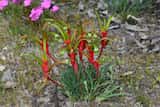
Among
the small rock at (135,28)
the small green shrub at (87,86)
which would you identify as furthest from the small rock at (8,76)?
the small rock at (135,28)

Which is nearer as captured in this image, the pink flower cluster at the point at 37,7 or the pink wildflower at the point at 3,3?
the pink flower cluster at the point at 37,7

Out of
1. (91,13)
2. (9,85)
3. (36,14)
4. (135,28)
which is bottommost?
(9,85)

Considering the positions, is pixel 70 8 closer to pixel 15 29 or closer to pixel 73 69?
pixel 15 29

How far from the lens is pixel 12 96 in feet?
12.1

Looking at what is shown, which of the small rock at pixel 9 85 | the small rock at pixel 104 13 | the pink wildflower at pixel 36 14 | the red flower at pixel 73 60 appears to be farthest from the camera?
the small rock at pixel 104 13

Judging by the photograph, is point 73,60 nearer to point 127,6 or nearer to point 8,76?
point 8,76

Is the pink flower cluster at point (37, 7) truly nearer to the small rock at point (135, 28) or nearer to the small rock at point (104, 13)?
the small rock at point (104, 13)

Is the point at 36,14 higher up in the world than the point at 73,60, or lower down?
higher up

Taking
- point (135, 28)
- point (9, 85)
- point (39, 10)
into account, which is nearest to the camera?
point (9, 85)

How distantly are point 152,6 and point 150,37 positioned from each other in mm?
504

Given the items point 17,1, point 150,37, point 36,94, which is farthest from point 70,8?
point 36,94

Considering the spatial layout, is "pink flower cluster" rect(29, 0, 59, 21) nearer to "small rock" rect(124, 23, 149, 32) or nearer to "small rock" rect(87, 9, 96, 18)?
"small rock" rect(87, 9, 96, 18)

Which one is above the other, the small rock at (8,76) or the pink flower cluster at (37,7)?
the pink flower cluster at (37,7)

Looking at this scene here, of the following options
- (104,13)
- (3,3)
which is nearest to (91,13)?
(104,13)
